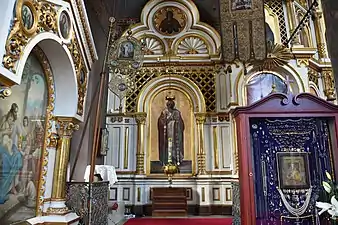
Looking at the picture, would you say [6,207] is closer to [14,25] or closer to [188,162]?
[14,25]

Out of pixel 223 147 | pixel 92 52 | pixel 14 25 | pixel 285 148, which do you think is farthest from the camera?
pixel 223 147

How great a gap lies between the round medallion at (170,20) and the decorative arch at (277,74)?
8.55 feet

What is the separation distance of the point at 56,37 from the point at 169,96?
525 centimetres

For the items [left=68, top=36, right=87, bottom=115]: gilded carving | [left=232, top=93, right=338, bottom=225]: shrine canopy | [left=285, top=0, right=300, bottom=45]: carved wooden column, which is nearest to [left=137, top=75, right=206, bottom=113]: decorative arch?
[left=285, top=0, right=300, bottom=45]: carved wooden column

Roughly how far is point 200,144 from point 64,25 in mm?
5275

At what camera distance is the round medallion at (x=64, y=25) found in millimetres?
3337

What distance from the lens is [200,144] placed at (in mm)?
7816

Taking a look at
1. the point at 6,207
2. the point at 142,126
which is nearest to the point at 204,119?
the point at 142,126

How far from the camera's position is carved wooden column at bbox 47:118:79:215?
351cm

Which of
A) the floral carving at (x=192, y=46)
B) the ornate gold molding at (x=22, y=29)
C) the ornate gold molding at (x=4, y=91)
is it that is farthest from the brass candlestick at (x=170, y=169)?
the ornate gold molding at (x=4, y=91)

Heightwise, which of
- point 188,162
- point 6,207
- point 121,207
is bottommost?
point 121,207

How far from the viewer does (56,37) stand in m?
3.17

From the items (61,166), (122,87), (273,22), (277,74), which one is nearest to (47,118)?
(61,166)

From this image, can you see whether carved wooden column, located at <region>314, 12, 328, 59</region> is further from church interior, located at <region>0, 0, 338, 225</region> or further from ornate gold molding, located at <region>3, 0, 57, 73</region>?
ornate gold molding, located at <region>3, 0, 57, 73</region>
